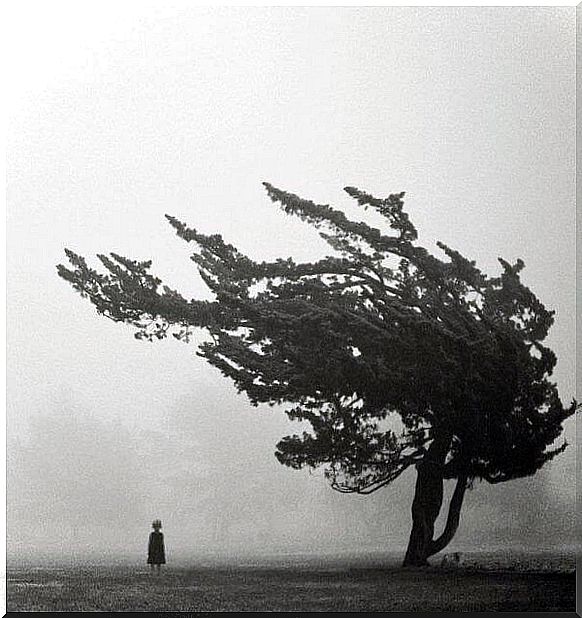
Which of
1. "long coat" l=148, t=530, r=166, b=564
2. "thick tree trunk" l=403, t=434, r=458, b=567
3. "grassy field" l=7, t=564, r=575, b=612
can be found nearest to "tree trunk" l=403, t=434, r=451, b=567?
"thick tree trunk" l=403, t=434, r=458, b=567

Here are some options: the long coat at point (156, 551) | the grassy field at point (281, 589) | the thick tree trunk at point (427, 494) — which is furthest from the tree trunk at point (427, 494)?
the long coat at point (156, 551)

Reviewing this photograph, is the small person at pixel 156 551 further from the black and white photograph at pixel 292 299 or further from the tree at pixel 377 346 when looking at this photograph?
the tree at pixel 377 346

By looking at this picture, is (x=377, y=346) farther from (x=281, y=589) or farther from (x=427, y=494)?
(x=281, y=589)

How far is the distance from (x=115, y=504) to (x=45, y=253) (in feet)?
5.29

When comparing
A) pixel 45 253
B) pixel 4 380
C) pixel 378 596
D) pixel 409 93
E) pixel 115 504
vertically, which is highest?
pixel 409 93

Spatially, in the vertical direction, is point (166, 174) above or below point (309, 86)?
below

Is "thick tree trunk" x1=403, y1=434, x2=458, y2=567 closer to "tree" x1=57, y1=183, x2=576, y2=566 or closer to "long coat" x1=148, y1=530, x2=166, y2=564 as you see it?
"tree" x1=57, y1=183, x2=576, y2=566

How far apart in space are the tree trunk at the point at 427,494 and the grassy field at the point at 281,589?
0.54 feet

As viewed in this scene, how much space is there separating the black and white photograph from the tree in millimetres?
14

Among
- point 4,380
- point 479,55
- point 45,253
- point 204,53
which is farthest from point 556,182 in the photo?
point 4,380

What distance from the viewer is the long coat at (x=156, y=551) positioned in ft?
22.2

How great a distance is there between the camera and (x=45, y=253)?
6.91 m

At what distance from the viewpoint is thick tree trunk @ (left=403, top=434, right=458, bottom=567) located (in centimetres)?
685

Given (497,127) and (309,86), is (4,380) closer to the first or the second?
(309,86)
